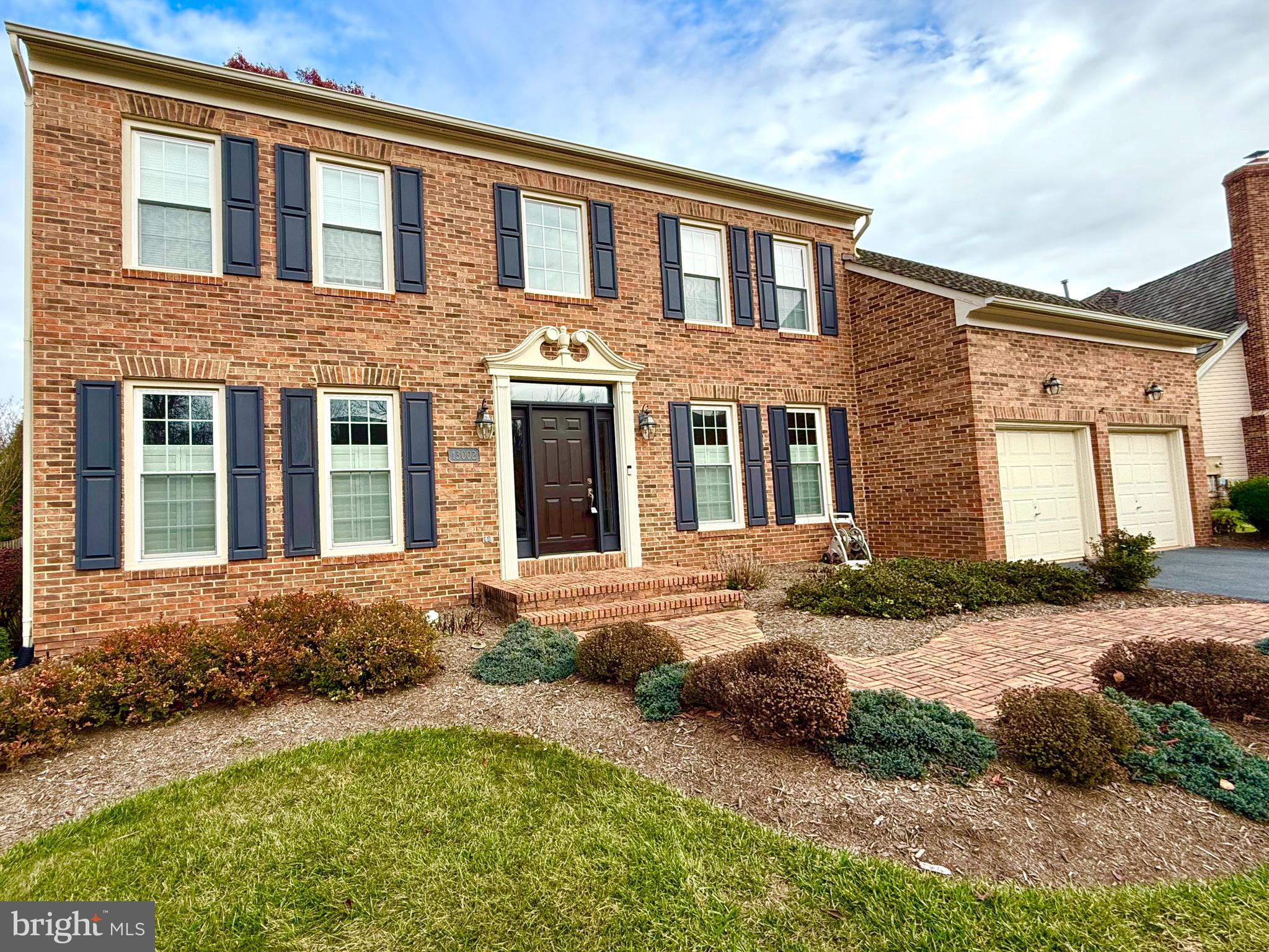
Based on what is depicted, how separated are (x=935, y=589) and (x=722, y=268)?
6007 millimetres

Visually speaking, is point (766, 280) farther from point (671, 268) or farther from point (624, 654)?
point (624, 654)

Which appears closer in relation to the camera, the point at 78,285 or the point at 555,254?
the point at 78,285

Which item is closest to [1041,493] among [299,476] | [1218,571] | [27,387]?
[1218,571]

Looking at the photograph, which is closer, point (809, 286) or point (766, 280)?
point (766, 280)

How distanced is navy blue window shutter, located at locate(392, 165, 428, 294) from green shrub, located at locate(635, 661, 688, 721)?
5969mm

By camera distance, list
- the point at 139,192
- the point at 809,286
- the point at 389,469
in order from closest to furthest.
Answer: the point at 139,192 < the point at 389,469 < the point at 809,286

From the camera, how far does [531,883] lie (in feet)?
7.77

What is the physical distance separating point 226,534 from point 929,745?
711 cm

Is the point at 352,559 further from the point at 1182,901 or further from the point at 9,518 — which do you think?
the point at 9,518

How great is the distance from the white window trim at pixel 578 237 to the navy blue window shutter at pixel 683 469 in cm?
229

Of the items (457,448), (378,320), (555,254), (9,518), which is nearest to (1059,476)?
(555,254)

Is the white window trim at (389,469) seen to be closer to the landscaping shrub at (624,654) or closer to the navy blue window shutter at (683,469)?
the landscaping shrub at (624,654)

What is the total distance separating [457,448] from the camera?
7.85 m

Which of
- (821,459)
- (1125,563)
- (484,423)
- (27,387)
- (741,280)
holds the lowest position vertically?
(1125,563)
